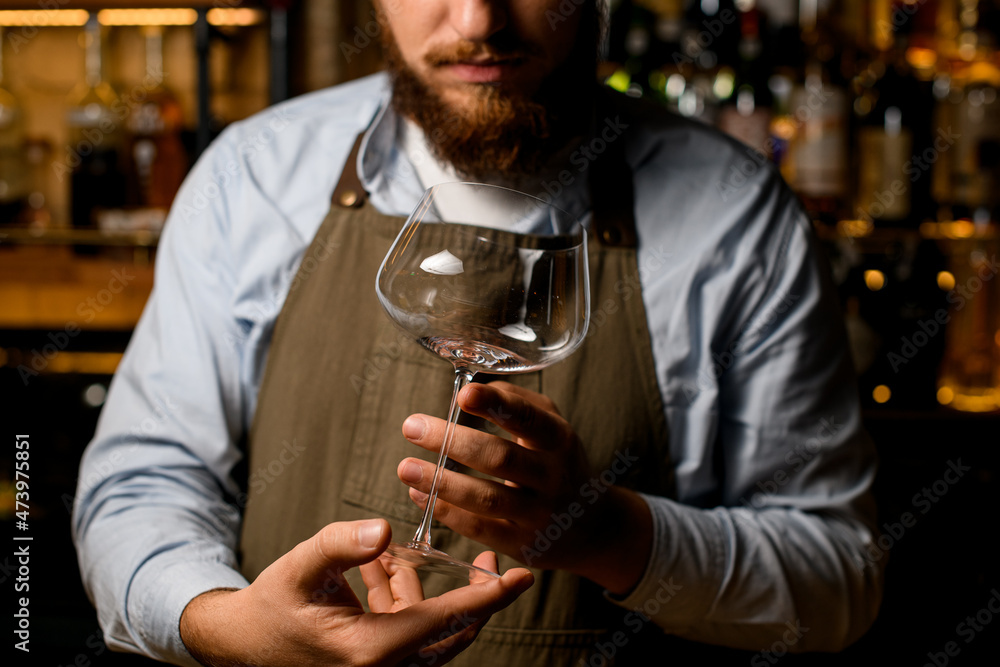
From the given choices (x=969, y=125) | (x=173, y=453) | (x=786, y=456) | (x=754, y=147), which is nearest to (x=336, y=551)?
(x=173, y=453)

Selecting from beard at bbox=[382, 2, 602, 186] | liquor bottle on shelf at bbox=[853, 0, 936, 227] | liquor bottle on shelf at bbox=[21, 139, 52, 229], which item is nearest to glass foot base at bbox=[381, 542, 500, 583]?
beard at bbox=[382, 2, 602, 186]

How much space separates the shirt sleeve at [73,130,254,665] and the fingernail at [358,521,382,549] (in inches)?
11.4

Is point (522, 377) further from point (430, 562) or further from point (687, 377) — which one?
point (430, 562)

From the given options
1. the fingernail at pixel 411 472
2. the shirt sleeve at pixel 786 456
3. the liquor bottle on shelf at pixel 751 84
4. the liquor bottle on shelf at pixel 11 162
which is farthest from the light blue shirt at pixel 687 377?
the liquor bottle on shelf at pixel 11 162

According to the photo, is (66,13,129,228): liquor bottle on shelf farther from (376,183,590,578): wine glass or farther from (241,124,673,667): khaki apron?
(376,183,590,578): wine glass

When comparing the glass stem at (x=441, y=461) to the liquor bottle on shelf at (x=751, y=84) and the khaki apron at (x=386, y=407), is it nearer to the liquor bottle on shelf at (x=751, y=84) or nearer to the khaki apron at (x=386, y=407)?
the khaki apron at (x=386, y=407)

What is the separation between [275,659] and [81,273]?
4.97 ft

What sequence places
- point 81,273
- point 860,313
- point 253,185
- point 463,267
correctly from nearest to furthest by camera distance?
point 463,267
point 253,185
point 860,313
point 81,273

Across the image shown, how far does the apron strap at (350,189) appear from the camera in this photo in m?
0.93

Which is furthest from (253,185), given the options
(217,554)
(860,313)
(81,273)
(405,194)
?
(860,313)

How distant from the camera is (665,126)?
1.02 meters

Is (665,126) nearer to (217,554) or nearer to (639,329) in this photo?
(639,329)

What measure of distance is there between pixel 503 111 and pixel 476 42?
0.24ft

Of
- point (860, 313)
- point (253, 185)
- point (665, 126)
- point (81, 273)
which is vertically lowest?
point (81, 273)
